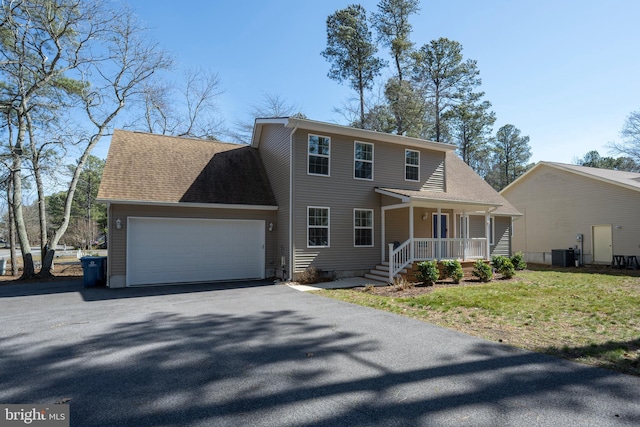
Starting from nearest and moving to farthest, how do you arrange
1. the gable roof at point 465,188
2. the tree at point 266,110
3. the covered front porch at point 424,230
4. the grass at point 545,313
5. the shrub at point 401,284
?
the grass at point 545,313 → the shrub at point 401,284 → the covered front porch at point 424,230 → the gable roof at point 465,188 → the tree at point 266,110

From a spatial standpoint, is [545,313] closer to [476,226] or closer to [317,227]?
[317,227]

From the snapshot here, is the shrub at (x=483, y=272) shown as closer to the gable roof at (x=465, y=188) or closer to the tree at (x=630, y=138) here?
the gable roof at (x=465, y=188)

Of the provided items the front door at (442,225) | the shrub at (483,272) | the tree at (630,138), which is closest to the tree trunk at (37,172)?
the front door at (442,225)

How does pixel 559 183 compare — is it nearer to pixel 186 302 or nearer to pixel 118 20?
pixel 186 302

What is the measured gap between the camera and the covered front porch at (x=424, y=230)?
38.6ft

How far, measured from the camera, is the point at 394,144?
13.8 m

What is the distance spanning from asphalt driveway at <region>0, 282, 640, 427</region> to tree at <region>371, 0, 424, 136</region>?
60.9 ft

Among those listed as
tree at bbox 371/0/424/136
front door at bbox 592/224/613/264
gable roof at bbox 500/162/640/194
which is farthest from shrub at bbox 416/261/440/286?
tree at bbox 371/0/424/136

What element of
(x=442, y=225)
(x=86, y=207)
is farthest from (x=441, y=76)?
(x=86, y=207)

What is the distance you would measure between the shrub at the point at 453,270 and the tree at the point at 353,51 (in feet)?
48.2

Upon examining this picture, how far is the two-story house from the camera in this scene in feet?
36.4

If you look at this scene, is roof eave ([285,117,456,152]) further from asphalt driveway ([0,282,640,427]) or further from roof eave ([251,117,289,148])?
asphalt driveway ([0,282,640,427])

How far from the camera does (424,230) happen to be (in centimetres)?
1440

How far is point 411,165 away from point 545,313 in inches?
332
